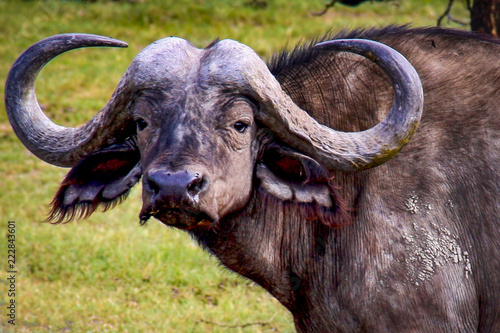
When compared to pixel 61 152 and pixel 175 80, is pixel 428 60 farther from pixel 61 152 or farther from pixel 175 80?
pixel 61 152

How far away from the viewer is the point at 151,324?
618 centimetres

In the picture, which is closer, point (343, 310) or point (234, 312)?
point (343, 310)

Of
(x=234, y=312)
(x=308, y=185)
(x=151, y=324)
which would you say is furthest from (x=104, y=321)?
(x=308, y=185)

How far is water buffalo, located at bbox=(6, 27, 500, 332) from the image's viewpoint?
3.72 meters

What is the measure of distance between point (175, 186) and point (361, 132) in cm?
114

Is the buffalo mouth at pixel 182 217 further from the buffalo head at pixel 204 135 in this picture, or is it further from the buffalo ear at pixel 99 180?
the buffalo ear at pixel 99 180

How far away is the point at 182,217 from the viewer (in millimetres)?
3543

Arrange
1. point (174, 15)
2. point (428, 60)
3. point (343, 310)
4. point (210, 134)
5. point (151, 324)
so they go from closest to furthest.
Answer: point (210, 134) < point (343, 310) < point (428, 60) < point (151, 324) < point (174, 15)

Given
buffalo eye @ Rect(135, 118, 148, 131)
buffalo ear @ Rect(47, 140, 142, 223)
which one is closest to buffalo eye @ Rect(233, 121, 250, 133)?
buffalo eye @ Rect(135, 118, 148, 131)

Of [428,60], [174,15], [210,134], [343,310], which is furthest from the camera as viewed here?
[174,15]

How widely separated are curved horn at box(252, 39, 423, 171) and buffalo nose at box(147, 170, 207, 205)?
25.9 inches

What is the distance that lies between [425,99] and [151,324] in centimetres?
337

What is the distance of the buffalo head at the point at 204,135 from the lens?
355 cm

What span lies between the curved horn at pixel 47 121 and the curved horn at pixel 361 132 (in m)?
0.94
